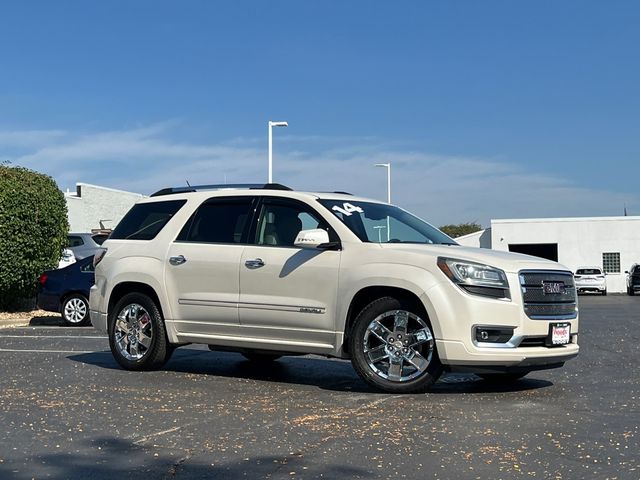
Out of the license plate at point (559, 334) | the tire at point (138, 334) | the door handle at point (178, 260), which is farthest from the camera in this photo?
the tire at point (138, 334)

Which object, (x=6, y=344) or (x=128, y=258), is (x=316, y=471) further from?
(x=6, y=344)

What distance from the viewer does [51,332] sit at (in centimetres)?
1506

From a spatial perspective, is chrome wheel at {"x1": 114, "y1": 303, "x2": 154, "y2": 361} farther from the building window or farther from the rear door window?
the building window

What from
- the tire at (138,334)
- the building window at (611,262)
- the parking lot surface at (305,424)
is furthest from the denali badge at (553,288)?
the building window at (611,262)

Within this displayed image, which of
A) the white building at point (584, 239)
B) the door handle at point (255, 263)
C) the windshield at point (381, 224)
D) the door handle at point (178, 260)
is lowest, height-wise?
the door handle at point (255, 263)

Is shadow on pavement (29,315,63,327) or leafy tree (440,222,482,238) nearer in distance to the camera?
shadow on pavement (29,315,63,327)

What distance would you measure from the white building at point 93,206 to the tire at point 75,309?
13301mm

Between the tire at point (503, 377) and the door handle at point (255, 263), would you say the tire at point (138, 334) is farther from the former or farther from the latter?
the tire at point (503, 377)

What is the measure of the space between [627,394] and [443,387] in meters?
1.61

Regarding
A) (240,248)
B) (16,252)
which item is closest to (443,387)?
(240,248)

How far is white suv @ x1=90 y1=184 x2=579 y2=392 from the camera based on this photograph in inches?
286

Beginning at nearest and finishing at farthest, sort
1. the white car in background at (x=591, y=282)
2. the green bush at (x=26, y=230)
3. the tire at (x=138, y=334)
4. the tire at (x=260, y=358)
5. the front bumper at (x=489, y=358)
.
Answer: the front bumper at (x=489, y=358) < the tire at (x=138, y=334) < the tire at (x=260, y=358) < the green bush at (x=26, y=230) < the white car in background at (x=591, y=282)

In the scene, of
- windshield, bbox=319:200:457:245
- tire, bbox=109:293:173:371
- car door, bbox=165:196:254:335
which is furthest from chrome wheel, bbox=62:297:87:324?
windshield, bbox=319:200:457:245

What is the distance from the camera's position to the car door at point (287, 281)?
788cm
